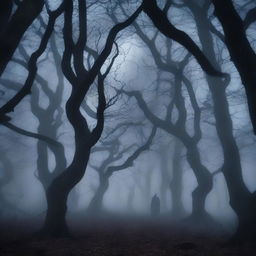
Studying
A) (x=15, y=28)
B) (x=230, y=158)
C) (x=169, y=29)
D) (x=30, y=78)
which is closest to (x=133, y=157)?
(x=230, y=158)

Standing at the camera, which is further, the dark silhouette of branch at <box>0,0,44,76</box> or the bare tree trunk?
the bare tree trunk

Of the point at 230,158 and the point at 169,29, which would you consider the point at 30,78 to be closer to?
the point at 169,29

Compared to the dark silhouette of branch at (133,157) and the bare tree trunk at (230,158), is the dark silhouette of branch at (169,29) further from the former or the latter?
the dark silhouette of branch at (133,157)

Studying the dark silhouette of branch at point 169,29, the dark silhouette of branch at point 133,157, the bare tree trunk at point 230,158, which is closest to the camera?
the dark silhouette of branch at point 169,29

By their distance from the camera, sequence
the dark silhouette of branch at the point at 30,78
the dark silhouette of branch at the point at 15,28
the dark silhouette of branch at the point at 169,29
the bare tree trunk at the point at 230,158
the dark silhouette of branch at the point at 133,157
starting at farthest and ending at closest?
the dark silhouette of branch at the point at 133,157 → the bare tree trunk at the point at 230,158 → the dark silhouette of branch at the point at 30,78 → the dark silhouette of branch at the point at 169,29 → the dark silhouette of branch at the point at 15,28

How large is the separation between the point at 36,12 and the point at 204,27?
1209cm

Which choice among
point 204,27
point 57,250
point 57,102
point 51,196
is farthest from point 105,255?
point 57,102

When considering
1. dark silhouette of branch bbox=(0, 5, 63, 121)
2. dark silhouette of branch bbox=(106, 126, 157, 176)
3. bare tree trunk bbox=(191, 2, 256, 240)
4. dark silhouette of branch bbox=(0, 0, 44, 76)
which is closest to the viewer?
dark silhouette of branch bbox=(0, 0, 44, 76)

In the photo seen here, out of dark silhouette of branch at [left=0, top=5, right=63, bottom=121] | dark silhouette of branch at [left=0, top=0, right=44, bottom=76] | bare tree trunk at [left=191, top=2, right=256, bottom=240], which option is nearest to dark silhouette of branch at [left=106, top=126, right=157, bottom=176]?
bare tree trunk at [left=191, top=2, right=256, bottom=240]

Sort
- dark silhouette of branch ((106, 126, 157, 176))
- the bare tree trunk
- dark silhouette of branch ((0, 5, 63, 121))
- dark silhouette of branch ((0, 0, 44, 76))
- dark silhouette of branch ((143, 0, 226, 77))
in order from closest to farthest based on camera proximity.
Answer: dark silhouette of branch ((0, 0, 44, 76)), dark silhouette of branch ((143, 0, 226, 77)), dark silhouette of branch ((0, 5, 63, 121)), the bare tree trunk, dark silhouette of branch ((106, 126, 157, 176))

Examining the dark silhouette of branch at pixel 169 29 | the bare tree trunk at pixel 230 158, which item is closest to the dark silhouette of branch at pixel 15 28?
the dark silhouette of branch at pixel 169 29

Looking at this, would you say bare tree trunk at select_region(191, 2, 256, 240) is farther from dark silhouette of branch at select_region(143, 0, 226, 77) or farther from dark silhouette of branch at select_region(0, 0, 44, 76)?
dark silhouette of branch at select_region(0, 0, 44, 76)

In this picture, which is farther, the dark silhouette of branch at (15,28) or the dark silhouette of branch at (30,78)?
the dark silhouette of branch at (30,78)

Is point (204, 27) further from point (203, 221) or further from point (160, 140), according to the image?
point (160, 140)
